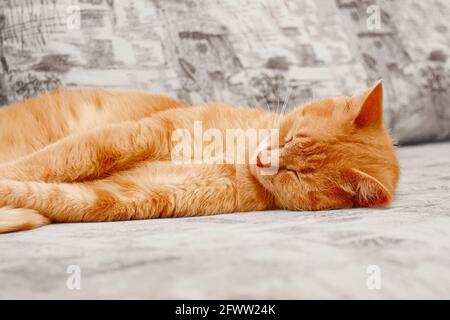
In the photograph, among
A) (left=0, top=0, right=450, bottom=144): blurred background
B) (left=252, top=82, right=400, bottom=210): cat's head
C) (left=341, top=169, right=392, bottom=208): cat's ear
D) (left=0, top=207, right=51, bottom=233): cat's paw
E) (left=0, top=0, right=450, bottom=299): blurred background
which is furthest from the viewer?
(left=0, top=0, right=450, bottom=144): blurred background

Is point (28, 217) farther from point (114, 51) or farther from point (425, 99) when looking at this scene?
point (425, 99)

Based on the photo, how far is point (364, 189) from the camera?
50.9 inches

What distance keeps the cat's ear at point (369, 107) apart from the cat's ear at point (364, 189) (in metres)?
0.17

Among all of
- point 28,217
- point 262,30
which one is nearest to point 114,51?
point 262,30

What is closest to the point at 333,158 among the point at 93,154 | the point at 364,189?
the point at 364,189

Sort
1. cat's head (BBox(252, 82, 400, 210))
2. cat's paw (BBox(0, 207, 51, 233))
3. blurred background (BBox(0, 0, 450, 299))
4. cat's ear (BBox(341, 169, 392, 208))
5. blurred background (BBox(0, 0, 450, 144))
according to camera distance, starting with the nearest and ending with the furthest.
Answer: blurred background (BBox(0, 0, 450, 299)) < cat's paw (BBox(0, 207, 51, 233)) < cat's ear (BBox(341, 169, 392, 208)) < cat's head (BBox(252, 82, 400, 210)) < blurred background (BBox(0, 0, 450, 144))

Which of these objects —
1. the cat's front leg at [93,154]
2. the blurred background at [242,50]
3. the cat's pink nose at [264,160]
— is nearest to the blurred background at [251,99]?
the blurred background at [242,50]

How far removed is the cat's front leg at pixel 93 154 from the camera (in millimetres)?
1416

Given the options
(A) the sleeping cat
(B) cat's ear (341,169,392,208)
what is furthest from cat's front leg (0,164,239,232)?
(B) cat's ear (341,169,392,208)

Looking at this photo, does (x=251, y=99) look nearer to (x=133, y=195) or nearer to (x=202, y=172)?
(x=202, y=172)

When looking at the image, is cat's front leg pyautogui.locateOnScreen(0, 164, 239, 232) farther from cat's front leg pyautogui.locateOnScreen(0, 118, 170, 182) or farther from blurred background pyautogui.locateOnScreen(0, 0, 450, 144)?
blurred background pyautogui.locateOnScreen(0, 0, 450, 144)

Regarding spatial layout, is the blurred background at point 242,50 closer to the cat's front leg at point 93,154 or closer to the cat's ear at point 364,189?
the cat's front leg at point 93,154

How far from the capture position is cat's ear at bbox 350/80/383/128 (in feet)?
4.51

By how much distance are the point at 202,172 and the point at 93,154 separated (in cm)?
32
